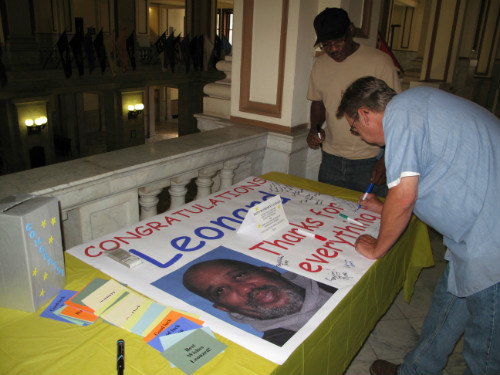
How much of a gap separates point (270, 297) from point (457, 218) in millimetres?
720

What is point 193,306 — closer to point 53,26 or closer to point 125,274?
point 125,274

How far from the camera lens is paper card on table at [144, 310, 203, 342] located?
1118 millimetres

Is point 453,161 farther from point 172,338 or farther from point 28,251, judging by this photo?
point 28,251

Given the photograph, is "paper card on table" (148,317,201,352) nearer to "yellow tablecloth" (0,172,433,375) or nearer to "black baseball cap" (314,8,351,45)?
"yellow tablecloth" (0,172,433,375)

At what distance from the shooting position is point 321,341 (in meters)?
1.24

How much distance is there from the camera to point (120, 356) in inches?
39.9

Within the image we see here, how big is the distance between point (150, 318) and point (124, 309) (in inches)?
3.7

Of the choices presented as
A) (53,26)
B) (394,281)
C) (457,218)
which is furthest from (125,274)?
(53,26)

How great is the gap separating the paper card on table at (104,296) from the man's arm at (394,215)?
0.96 m

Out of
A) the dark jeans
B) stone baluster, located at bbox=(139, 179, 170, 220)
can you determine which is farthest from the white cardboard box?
the dark jeans

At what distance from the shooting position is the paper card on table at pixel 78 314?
118cm

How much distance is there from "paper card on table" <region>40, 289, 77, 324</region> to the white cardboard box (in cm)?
2

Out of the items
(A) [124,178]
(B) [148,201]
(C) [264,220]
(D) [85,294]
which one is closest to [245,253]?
(C) [264,220]

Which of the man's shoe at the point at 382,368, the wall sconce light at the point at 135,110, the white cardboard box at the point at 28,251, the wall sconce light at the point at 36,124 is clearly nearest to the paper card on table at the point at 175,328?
the white cardboard box at the point at 28,251
